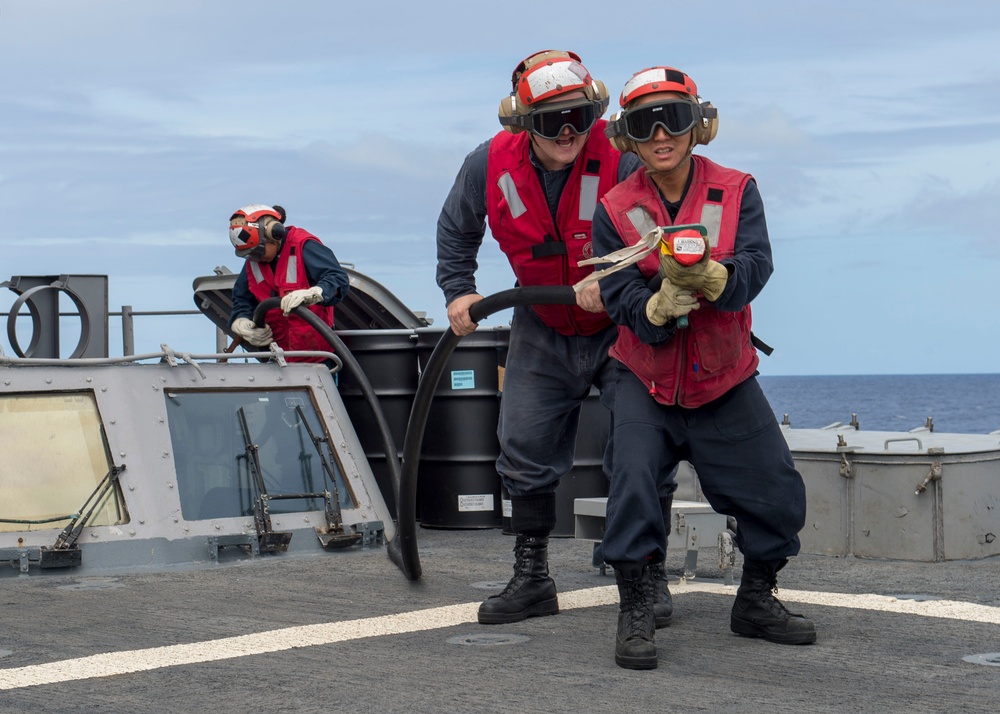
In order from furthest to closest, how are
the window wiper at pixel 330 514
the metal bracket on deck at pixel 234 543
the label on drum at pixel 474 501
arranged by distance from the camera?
the label on drum at pixel 474 501
the window wiper at pixel 330 514
the metal bracket on deck at pixel 234 543

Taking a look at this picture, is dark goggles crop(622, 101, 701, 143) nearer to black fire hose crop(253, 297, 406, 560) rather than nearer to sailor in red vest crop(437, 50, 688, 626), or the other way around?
sailor in red vest crop(437, 50, 688, 626)

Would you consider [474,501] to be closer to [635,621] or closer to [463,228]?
[463,228]

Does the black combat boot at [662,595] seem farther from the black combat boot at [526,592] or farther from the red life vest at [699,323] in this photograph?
the red life vest at [699,323]

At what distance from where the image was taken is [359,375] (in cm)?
660

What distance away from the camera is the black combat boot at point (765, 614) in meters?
4.00

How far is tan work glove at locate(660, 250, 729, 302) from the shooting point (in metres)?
3.59

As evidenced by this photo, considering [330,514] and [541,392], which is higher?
[541,392]

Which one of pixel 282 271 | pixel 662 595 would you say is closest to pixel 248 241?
pixel 282 271

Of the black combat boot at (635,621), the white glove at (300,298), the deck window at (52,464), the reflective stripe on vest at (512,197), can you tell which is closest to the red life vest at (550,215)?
the reflective stripe on vest at (512,197)

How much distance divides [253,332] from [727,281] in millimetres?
4788

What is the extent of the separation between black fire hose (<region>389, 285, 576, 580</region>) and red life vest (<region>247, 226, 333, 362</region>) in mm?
2356

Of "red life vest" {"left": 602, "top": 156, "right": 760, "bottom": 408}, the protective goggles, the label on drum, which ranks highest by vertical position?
the protective goggles

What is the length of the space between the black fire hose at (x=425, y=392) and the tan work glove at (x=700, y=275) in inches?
22.0

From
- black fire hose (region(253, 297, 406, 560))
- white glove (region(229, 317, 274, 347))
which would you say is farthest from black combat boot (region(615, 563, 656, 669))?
white glove (region(229, 317, 274, 347))
